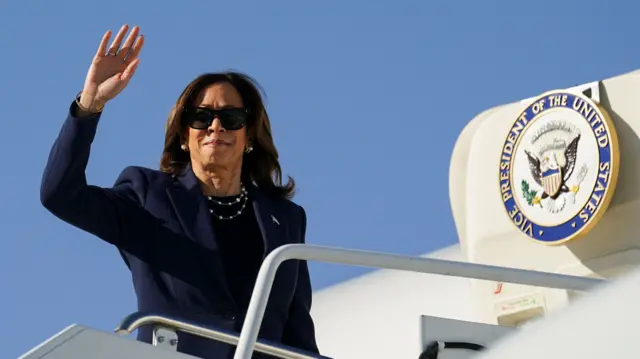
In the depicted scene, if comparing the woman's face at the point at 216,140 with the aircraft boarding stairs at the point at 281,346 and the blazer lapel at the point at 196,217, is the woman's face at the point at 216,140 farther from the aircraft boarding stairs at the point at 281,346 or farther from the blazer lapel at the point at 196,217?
the aircraft boarding stairs at the point at 281,346

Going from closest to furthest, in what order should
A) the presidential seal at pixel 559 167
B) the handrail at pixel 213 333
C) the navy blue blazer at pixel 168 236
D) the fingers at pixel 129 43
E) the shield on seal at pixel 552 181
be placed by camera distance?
the handrail at pixel 213 333
the navy blue blazer at pixel 168 236
the fingers at pixel 129 43
the presidential seal at pixel 559 167
the shield on seal at pixel 552 181

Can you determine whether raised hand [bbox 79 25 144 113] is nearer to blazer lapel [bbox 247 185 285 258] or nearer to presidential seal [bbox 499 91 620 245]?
blazer lapel [bbox 247 185 285 258]

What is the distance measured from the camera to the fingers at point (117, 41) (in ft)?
14.2

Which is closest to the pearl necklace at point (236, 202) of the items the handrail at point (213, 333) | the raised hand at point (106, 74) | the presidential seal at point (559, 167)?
the raised hand at point (106, 74)

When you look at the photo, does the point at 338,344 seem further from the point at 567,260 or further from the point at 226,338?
the point at 226,338

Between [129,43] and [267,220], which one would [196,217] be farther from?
[129,43]

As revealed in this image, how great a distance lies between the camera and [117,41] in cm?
441

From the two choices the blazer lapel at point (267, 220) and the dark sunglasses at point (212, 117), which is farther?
the dark sunglasses at point (212, 117)

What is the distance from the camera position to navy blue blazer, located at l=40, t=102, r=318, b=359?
13.4ft

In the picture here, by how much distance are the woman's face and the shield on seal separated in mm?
4032

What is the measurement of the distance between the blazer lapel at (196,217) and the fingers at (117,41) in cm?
54

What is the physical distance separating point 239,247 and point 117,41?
2.91ft

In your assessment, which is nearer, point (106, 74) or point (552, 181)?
point (106, 74)

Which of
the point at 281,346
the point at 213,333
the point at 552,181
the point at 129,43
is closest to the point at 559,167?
the point at 552,181
